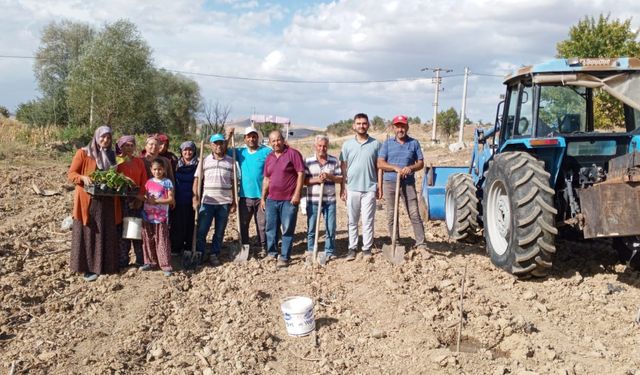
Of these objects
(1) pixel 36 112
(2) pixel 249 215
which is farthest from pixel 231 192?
(1) pixel 36 112

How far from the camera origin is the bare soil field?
359 cm

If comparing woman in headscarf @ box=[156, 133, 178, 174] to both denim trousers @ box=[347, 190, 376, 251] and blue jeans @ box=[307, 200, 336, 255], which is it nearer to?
blue jeans @ box=[307, 200, 336, 255]

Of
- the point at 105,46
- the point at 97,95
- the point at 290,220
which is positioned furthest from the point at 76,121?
the point at 290,220

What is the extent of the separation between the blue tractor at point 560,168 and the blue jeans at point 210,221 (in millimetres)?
2715

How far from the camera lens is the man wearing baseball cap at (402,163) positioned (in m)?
5.80

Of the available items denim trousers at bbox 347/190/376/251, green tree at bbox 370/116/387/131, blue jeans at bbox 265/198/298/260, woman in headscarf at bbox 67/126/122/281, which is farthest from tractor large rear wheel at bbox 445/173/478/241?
green tree at bbox 370/116/387/131

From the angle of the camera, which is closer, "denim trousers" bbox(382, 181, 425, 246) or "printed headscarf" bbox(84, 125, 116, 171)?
"printed headscarf" bbox(84, 125, 116, 171)

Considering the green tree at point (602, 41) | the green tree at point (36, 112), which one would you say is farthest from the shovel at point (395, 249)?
the green tree at point (36, 112)

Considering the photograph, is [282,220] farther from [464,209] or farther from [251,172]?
[464,209]

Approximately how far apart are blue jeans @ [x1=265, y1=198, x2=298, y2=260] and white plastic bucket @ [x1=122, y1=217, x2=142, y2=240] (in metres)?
1.31

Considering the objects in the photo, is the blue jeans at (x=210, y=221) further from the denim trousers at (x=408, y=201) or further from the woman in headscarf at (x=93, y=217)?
the denim trousers at (x=408, y=201)

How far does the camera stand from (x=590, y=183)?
4746mm

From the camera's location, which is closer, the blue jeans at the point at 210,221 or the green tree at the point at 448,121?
the blue jeans at the point at 210,221

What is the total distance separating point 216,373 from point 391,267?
250cm
